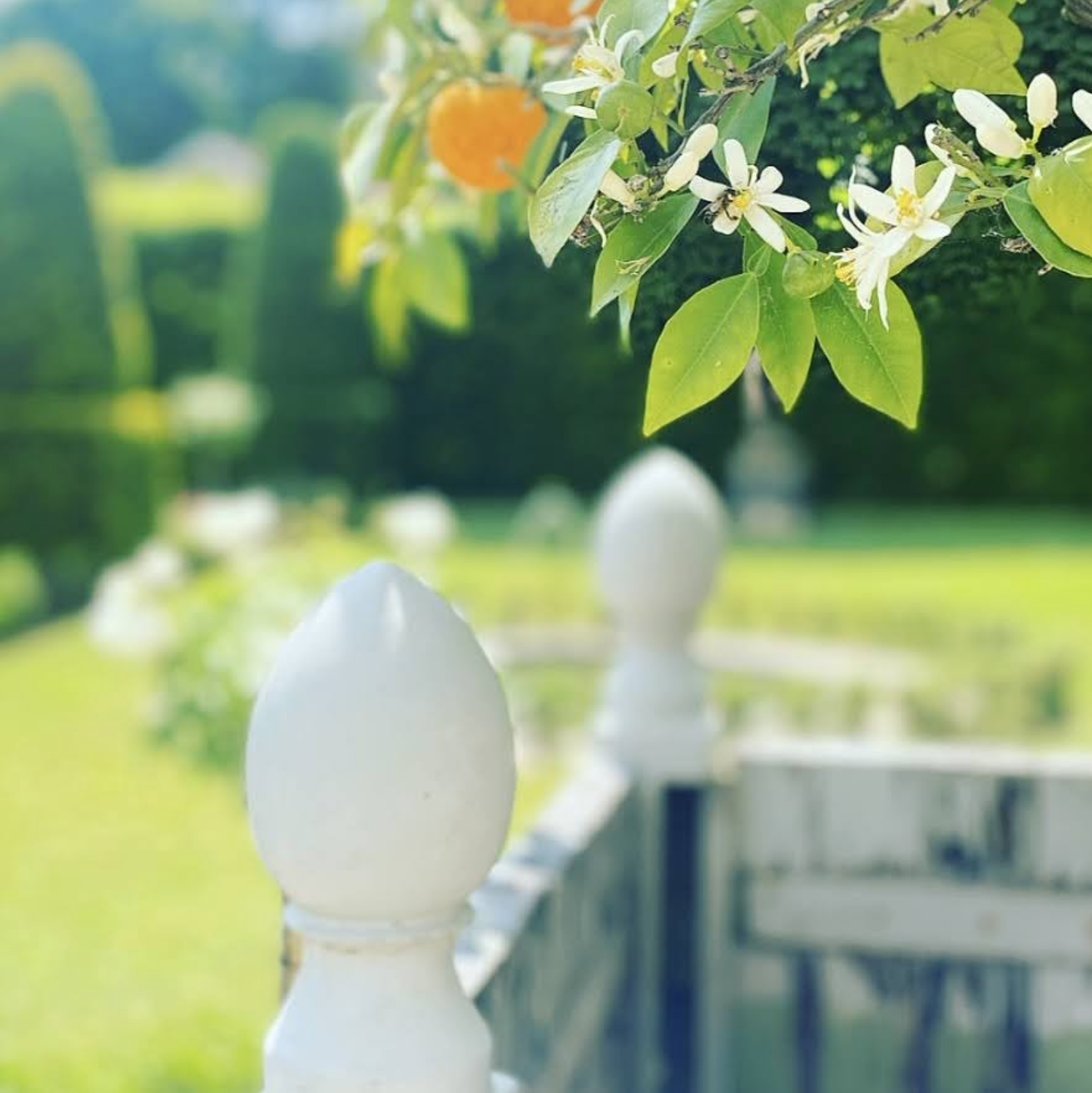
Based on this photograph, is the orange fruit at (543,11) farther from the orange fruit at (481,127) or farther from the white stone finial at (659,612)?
the white stone finial at (659,612)

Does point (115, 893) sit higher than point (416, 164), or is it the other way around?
point (416, 164)

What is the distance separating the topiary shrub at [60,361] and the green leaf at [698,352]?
938 centimetres

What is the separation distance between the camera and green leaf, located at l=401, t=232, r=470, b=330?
1.73 metres

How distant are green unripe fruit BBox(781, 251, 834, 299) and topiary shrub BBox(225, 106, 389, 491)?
12969 millimetres

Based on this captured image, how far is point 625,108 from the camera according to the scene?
895 mm

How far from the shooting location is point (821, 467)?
13.8 meters

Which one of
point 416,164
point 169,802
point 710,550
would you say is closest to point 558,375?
point 169,802

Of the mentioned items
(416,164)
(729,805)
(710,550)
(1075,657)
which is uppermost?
(416,164)

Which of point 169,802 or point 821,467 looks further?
point 821,467

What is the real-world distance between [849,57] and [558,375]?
43.0 ft

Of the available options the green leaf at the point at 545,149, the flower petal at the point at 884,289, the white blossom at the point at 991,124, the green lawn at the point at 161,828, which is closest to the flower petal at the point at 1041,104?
the white blossom at the point at 991,124

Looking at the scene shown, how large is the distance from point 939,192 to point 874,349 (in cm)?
9

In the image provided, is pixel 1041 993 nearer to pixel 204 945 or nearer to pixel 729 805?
pixel 729 805

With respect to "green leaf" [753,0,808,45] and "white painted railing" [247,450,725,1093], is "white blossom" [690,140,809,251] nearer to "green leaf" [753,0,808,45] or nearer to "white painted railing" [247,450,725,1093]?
"green leaf" [753,0,808,45]
